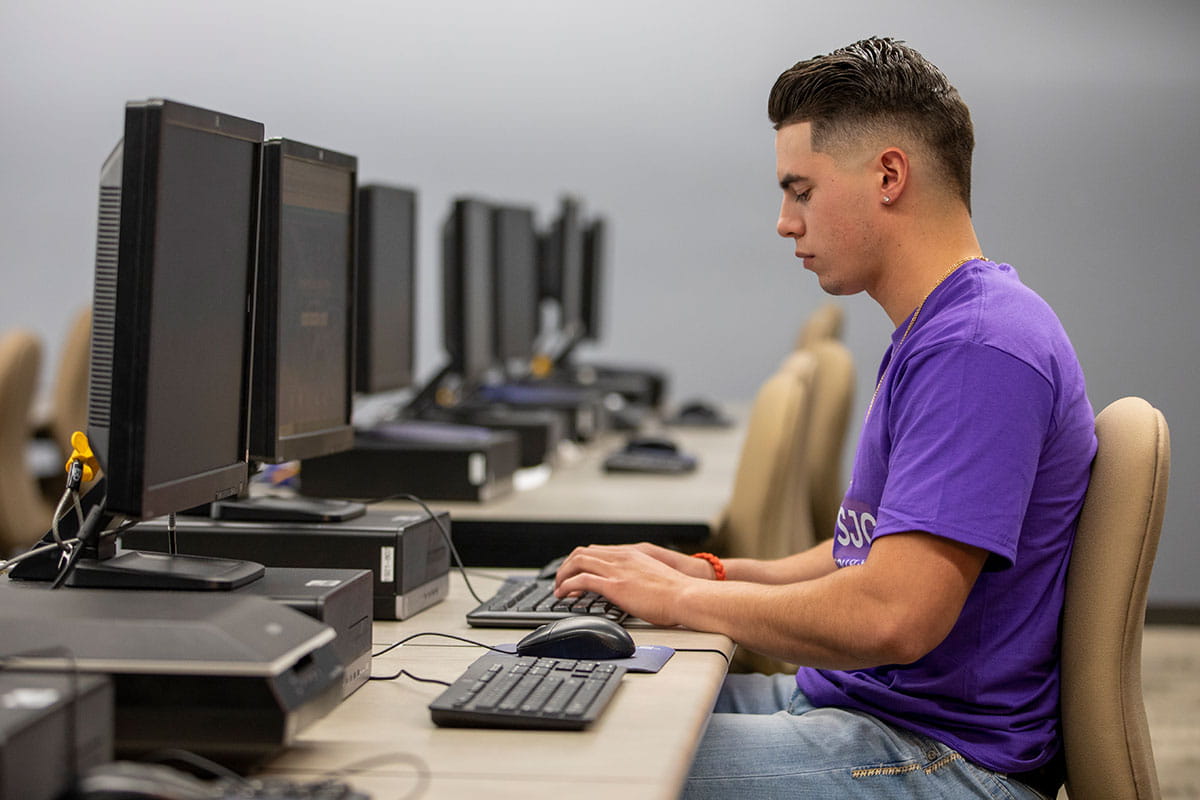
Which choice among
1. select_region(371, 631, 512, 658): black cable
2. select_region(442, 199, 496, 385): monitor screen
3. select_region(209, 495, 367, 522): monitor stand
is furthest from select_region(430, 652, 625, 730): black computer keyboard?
select_region(442, 199, 496, 385): monitor screen

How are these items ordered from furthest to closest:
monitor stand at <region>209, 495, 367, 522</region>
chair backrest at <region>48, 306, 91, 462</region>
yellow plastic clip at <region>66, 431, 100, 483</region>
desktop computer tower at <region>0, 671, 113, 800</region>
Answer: chair backrest at <region>48, 306, 91, 462</region> → monitor stand at <region>209, 495, 367, 522</region> → yellow plastic clip at <region>66, 431, 100, 483</region> → desktop computer tower at <region>0, 671, 113, 800</region>

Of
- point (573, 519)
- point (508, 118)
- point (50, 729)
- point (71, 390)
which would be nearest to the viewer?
point (50, 729)

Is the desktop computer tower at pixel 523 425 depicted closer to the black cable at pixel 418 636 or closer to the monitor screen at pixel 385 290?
the monitor screen at pixel 385 290

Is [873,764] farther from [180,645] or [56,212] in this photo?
[56,212]

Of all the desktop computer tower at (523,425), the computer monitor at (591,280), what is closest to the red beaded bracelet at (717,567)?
the desktop computer tower at (523,425)

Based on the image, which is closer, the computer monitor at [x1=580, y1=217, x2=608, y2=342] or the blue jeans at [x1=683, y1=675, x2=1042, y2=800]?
the blue jeans at [x1=683, y1=675, x2=1042, y2=800]

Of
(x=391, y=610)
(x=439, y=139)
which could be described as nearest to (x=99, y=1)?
(x=439, y=139)

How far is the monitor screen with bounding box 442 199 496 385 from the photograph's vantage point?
10.6 feet

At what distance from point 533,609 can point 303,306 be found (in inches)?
20.5

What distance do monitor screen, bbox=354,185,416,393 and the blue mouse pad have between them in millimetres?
1226

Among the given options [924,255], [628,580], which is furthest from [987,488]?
[628,580]

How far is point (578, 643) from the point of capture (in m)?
1.48

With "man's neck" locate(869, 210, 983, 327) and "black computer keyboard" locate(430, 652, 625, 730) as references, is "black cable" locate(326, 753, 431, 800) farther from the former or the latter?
"man's neck" locate(869, 210, 983, 327)

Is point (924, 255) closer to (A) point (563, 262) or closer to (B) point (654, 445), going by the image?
(B) point (654, 445)
